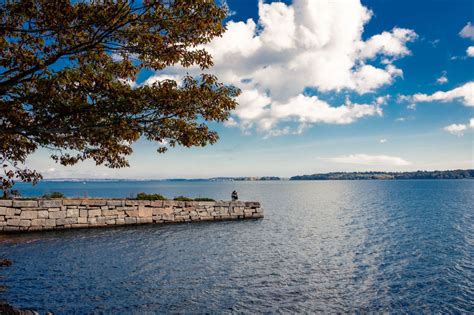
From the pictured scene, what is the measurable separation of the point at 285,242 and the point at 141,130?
564 inches

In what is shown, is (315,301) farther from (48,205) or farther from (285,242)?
(48,205)

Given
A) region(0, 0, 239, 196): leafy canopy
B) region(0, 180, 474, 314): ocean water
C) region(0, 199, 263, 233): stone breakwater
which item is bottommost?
region(0, 180, 474, 314): ocean water

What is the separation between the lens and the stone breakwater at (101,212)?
66.6ft

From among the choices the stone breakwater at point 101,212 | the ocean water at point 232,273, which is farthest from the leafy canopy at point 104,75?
the stone breakwater at point 101,212

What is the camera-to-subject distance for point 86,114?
746 centimetres

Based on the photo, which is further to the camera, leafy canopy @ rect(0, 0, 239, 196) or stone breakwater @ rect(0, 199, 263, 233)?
stone breakwater @ rect(0, 199, 263, 233)

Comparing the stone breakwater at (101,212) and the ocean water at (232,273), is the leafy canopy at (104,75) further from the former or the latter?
the stone breakwater at (101,212)

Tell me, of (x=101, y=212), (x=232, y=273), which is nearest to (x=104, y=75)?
(x=232, y=273)

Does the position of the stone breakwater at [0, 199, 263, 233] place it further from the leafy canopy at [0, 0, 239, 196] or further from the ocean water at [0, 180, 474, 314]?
the leafy canopy at [0, 0, 239, 196]

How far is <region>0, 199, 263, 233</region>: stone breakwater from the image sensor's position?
20.3 metres

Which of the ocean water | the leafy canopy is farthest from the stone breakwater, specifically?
the leafy canopy

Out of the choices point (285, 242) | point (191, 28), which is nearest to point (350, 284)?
point (285, 242)

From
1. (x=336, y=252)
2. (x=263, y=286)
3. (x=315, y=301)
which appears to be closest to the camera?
(x=315, y=301)

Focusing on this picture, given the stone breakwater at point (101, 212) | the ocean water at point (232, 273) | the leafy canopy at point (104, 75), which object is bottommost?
the ocean water at point (232, 273)
